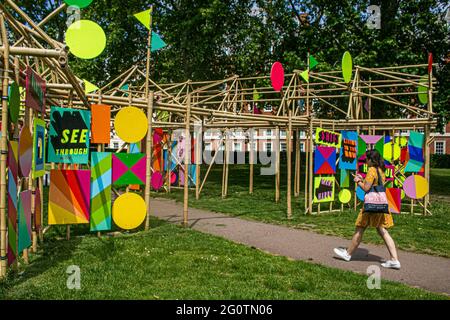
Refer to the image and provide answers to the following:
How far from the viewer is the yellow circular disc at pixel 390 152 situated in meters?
12.8

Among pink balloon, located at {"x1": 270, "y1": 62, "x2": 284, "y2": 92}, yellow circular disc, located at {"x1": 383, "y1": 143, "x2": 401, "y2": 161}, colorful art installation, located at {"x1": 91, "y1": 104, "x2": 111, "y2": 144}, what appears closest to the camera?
colorful art installation, located at {"x1": 91, "y1": 104, "x2": 111, "y2": 144}

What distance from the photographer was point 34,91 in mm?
6059

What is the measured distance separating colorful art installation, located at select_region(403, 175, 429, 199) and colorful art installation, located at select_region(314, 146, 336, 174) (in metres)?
2.21

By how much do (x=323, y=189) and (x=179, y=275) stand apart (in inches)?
278

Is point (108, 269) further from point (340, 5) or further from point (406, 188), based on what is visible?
point (340, 5)

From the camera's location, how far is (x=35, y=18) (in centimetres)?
2548

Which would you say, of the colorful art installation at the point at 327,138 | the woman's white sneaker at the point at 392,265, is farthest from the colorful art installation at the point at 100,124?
the colorful art installation at the point at 327,138

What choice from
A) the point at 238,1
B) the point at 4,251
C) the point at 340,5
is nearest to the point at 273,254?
→ the point at 4,251

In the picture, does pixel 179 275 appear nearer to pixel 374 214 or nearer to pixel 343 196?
pixel 374 214

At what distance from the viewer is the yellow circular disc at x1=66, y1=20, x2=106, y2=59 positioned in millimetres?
6680

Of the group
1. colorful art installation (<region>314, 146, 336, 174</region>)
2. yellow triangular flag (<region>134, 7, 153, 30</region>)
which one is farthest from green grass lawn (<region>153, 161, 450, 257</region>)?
yellow triangular flag (<region>134, 7, 153, 30</region>)

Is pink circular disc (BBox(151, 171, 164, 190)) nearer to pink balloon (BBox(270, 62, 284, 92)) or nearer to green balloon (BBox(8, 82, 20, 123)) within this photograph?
pink balloon (BBox(270, 62, 284, 92))

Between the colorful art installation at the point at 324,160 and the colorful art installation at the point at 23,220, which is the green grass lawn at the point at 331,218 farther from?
the colorful art installation at the point at 23,220

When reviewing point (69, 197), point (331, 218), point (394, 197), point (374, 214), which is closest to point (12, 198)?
point (69, 197)
